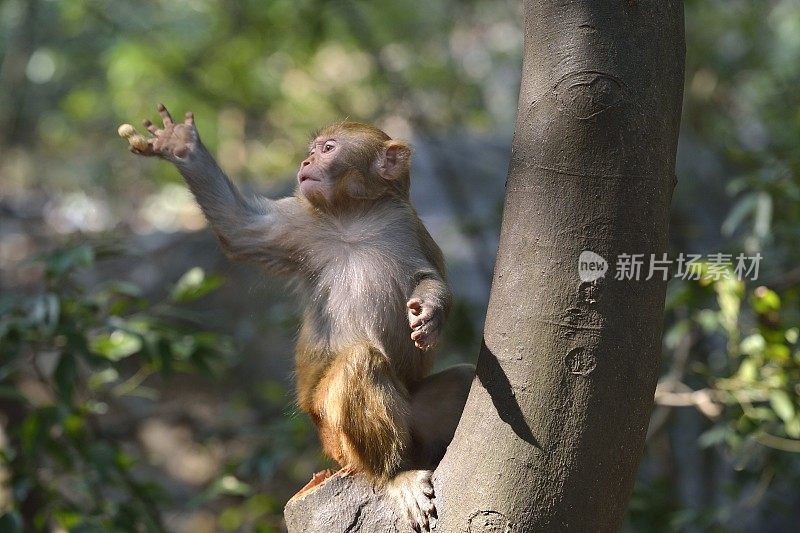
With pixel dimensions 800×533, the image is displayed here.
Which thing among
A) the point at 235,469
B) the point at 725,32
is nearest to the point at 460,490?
the point at 235,469

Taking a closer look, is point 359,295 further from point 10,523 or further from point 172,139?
A: point 10,523

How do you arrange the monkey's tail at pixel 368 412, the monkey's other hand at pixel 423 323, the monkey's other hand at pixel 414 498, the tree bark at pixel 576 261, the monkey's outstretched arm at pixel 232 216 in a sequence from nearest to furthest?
the tree bark at pixel 576 261, the monkey's other hand at pixel 414 498, the monkey's other hand at pixel 423 323, the monkey's tail at pixel 368 412, the monkey's outstretched arm at pixel 232 216

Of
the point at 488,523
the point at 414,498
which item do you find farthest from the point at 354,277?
the point at 488,523

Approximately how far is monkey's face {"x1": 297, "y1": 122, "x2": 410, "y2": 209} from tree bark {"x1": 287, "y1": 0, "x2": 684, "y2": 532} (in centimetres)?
139

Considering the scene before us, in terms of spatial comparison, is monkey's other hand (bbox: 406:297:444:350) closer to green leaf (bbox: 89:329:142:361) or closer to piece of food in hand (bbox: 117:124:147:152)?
piece of food in hand (bbox: 117:124:147:152)

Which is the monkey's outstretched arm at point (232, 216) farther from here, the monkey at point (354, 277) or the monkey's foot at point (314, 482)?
the monkey's foot at point (314, 482)

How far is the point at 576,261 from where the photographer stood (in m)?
2.02

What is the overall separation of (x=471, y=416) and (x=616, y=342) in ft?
1.45

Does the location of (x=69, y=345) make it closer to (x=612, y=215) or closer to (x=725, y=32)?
(x=612, y=215)

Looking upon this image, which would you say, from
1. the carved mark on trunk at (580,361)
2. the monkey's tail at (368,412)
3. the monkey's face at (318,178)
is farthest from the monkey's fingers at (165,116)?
the carved mark on trunk at (580,361)

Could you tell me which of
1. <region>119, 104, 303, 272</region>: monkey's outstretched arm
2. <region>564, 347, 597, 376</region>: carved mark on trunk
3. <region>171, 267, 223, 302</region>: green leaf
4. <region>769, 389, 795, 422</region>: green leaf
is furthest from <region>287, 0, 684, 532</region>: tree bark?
<region>171, 267, 223, 302</region>: green leaf

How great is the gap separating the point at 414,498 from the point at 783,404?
7.69 feet

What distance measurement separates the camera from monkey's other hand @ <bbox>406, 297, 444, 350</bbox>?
247 centimetres

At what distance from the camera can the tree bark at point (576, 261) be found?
6.54 ft
